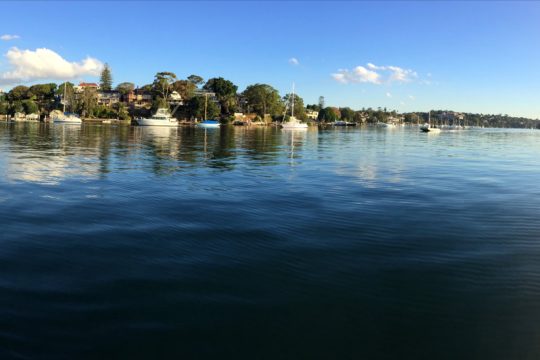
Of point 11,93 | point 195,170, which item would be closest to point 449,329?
point 195,170

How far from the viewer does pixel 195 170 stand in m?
25.0

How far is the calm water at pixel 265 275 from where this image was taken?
592cm

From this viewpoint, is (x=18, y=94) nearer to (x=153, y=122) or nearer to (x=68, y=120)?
(x=68, y=120)

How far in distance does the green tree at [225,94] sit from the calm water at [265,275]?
17834 centimetres

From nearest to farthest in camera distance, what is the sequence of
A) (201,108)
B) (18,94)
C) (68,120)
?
(68,120)
(201,108)
(18,94)

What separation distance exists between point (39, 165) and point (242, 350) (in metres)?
22.9

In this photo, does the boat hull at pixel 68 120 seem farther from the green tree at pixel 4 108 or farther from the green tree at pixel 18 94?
the green tree at pixel 18 94

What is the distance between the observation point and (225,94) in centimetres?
19588

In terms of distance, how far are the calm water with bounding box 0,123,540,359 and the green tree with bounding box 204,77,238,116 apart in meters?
178

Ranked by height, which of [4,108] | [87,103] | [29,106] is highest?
[87,103]

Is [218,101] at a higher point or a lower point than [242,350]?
higher

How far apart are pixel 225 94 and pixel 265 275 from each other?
634 feet

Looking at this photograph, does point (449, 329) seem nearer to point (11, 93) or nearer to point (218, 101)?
point (218, 101)

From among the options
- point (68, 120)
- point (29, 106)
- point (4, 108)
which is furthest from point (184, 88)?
point (4, 108)
